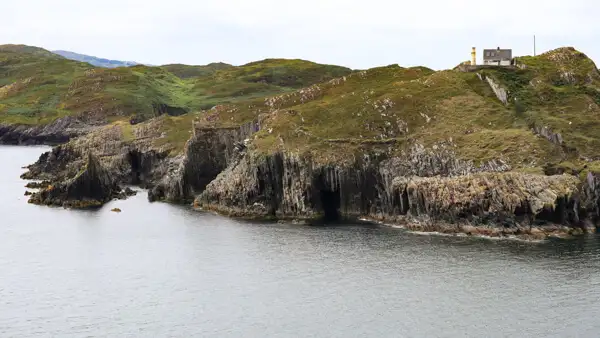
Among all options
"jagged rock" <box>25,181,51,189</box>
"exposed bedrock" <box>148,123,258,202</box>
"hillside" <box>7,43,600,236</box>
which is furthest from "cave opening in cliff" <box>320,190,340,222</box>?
"jagged rock" <box>25,181,51,189</box>

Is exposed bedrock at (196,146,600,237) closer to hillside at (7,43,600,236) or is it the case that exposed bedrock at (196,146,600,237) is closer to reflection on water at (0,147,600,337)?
hillside at (7,43,600,236)

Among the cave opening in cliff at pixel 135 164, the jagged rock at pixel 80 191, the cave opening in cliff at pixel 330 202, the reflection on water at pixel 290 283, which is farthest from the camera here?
the cave opening in cliff at pixel 135 164

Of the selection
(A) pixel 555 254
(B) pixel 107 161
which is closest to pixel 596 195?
(A) pixel 555 254

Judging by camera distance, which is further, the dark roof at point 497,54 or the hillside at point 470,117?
the dark roof at point 497,54

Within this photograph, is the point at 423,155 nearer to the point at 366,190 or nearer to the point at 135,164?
the point at 366,190

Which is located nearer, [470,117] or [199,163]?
[470,117]

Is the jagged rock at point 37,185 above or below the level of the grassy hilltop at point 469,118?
below

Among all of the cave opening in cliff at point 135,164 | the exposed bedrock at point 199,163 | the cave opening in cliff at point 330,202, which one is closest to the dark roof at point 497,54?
the exposed bedrock at point 199,163

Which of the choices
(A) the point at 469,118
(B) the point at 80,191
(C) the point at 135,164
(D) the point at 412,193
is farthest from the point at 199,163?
(D) the point at 412,193

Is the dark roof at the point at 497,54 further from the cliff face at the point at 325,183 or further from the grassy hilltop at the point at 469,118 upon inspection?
the cliff face at the point at 325,183
